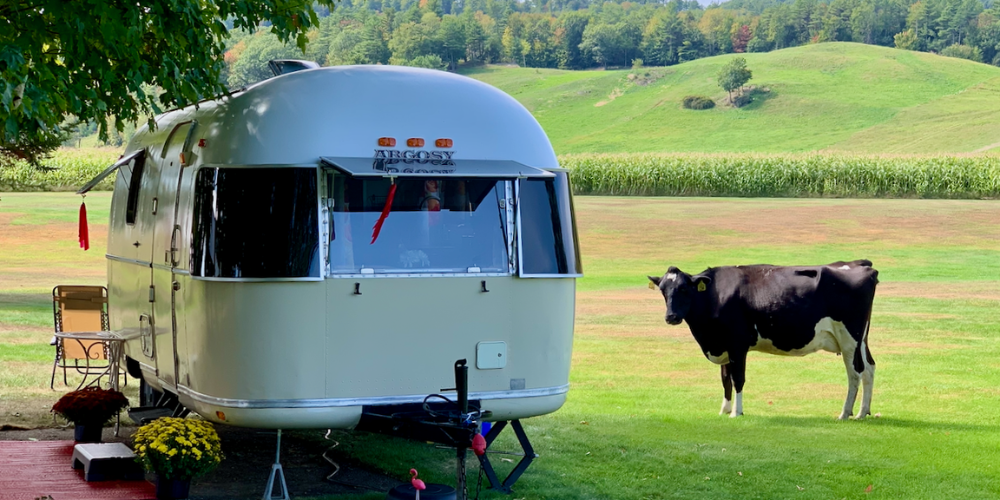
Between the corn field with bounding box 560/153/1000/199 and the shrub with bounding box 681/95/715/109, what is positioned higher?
the shrub with bounding box 681/95/715/109

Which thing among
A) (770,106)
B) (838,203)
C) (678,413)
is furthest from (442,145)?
(770,106)

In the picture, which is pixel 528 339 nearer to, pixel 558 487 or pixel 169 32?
pixel 558 487

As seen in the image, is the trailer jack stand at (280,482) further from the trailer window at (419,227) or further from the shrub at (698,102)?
the shrub at (698,102)

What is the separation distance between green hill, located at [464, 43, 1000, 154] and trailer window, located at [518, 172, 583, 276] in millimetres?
72500

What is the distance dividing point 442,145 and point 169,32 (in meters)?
2.04

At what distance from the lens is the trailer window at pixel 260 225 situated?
728 centimetres

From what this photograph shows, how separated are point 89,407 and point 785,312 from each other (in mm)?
7185

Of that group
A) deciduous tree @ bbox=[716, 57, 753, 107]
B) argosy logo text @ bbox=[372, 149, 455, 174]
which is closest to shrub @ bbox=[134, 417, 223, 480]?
argosy logo text @ bbox=[372, 149, 455, 174]

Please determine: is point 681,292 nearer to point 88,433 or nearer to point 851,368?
point 851,368

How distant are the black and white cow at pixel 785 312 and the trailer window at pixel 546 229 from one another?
4.25m

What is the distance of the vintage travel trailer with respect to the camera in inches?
288

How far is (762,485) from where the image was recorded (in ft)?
28.6

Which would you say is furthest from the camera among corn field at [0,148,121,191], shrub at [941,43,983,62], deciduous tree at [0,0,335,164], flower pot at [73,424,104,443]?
shrub at [941,43,983,62]

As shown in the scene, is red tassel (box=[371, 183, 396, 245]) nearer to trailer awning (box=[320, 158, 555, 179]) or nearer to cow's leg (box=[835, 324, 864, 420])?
trailer awning (box=[320, 158, 555, 179])
